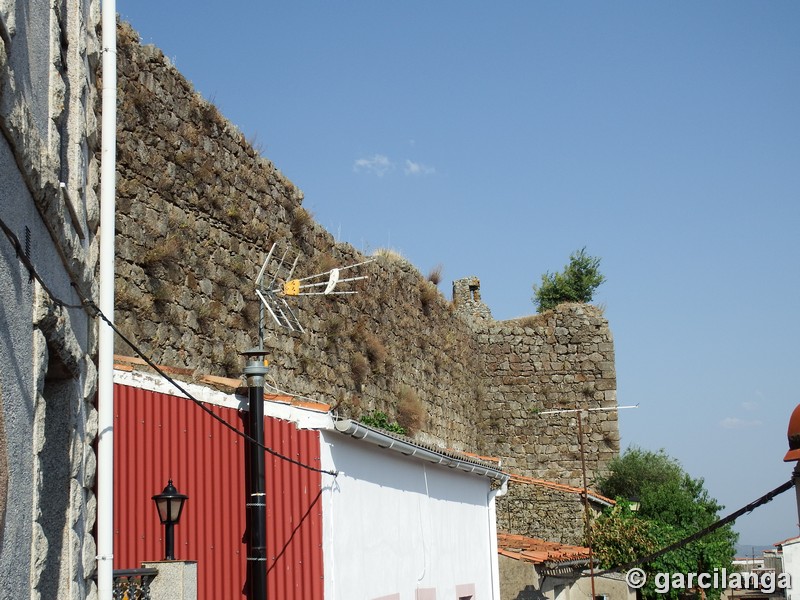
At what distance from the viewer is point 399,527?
11.4 meters

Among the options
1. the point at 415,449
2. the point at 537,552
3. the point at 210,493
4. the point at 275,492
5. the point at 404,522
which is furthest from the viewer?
the point at 537,552

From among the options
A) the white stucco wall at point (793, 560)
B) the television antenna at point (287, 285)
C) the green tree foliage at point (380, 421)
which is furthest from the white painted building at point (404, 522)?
the white stucco wall at point (793, 560)

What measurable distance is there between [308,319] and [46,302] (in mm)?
11855

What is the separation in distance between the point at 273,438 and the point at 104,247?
3478 millimetres

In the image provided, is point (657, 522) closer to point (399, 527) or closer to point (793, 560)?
point (793, 560)

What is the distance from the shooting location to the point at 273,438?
9320 mm

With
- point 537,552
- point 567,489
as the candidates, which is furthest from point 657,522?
point 537,552

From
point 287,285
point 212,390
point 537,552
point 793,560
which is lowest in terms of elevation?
point 793,560

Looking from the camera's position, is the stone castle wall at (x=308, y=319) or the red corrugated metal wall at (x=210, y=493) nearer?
the red corrugated metal wall at (x=210, y=493)

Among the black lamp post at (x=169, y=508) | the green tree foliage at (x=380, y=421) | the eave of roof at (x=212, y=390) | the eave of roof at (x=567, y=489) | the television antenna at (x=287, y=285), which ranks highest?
the television antenna at (x=287, y=285)

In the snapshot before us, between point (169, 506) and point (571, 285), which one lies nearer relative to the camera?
point (169, 506)

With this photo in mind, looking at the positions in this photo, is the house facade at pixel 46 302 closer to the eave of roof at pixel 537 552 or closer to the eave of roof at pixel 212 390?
the eave of roof at pixel 212 390

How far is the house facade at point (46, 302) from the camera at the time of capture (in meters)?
3.79

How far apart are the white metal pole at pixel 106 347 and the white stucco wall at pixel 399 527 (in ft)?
12.5
